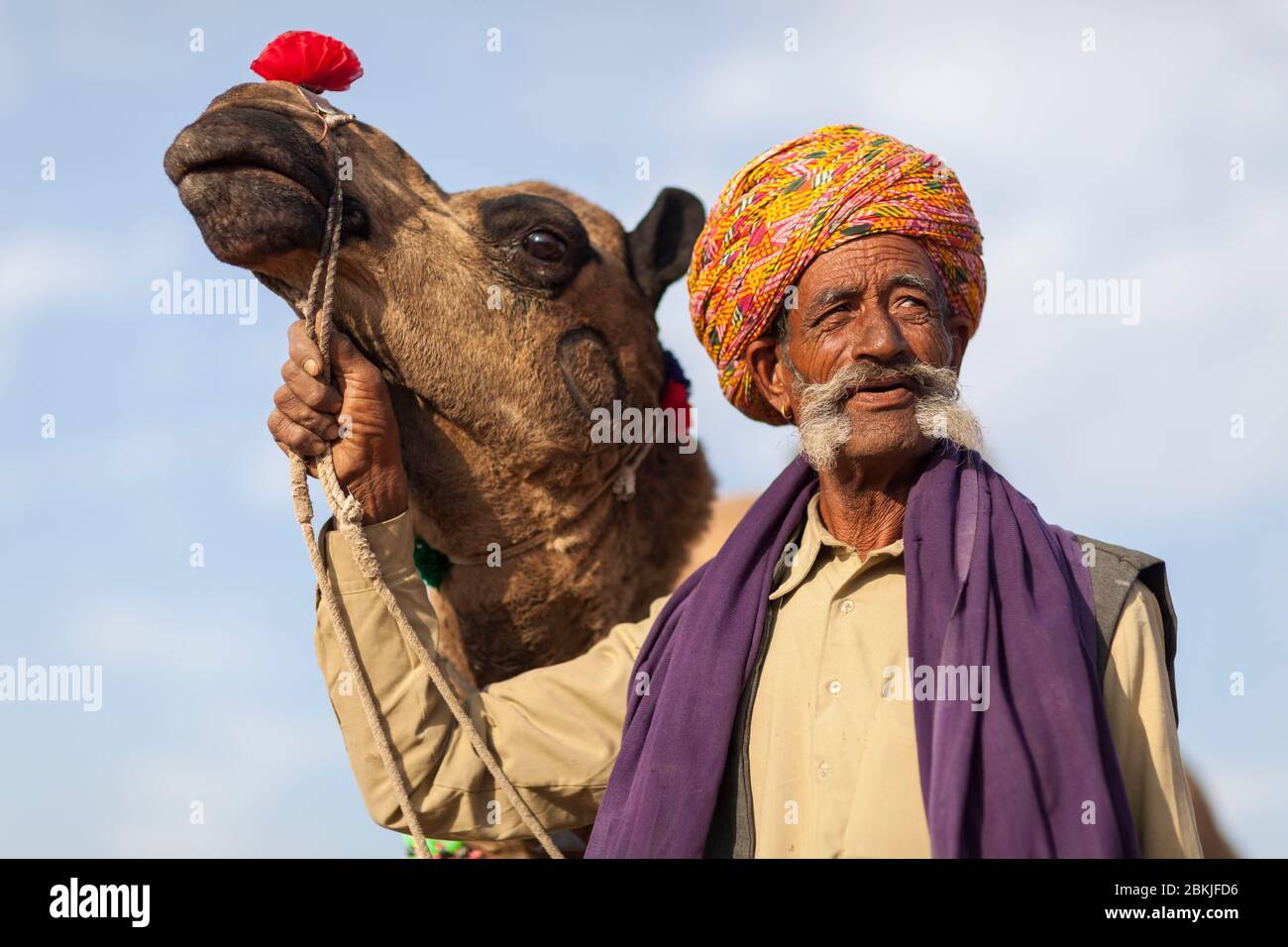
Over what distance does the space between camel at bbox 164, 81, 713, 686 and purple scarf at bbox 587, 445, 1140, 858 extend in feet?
2.22

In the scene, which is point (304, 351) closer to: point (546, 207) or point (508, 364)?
point (508, 364)

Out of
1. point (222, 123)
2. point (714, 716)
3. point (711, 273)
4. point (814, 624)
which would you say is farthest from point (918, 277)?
point (222, 123)

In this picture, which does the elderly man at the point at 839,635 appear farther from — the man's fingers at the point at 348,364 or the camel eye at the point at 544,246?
the camel eye at the point at 544,246

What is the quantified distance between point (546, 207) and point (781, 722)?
1.63 m

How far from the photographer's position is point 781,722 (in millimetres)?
3068

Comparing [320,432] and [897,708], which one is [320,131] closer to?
[320,432]

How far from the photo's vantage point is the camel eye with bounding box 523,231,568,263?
399cm

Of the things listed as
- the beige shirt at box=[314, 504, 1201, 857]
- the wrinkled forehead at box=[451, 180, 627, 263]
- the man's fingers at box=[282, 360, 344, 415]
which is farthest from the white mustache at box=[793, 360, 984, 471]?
the wrinkled forehead at box=[451, 180, 627, 263]

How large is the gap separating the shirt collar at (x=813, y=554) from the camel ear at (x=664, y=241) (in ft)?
3.78

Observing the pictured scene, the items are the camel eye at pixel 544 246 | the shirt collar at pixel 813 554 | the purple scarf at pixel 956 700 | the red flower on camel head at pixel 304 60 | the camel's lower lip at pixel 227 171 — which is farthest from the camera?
the camel eye at pixel 544 246

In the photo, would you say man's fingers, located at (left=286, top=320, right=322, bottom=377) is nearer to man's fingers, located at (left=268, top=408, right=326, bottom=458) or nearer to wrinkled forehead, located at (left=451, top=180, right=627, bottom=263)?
man's fingers, located at (left=268, top=408, right=326, bottom=458)

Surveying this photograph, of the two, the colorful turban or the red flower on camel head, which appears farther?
the red flower on camel head

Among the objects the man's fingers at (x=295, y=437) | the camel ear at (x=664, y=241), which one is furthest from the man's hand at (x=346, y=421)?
the camel ear at (x=664, y=241)

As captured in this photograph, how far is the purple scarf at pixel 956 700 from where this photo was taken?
266 cm
